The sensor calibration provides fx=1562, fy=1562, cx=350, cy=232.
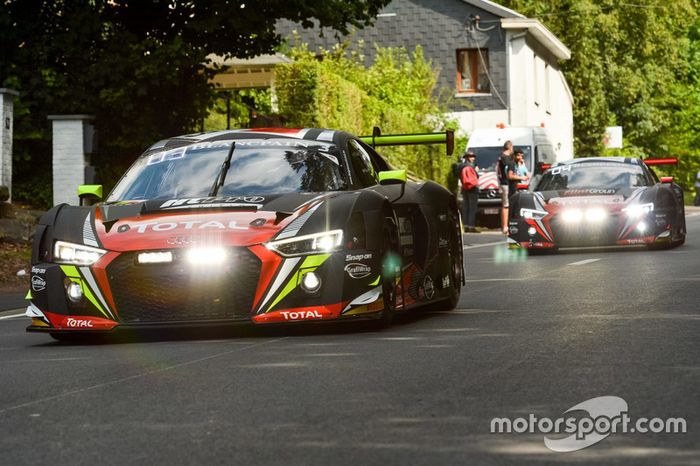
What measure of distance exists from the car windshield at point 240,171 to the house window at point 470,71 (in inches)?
1647

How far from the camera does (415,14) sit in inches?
2078

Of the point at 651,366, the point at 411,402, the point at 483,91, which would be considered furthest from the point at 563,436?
the point at 483,91

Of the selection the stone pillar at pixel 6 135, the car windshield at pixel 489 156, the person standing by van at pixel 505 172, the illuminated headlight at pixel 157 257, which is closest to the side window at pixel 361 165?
the illuminated headlight at pixel 157 257

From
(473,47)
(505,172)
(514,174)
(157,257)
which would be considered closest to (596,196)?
(514,174)

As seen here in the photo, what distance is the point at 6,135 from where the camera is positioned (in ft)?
79.1

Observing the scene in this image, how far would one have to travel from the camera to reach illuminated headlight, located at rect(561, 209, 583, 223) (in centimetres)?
2059

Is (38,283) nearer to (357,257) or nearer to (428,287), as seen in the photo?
(357,257)

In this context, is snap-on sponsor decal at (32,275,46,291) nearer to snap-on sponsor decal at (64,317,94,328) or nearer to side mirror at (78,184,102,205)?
snap-on sponsor decal at (64,317,94,328)

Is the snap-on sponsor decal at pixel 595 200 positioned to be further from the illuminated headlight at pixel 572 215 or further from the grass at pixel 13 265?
the grass at pixel 13 265

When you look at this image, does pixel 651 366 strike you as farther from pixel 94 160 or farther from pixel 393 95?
pixel 393 95

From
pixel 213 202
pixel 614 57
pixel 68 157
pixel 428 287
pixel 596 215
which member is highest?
pixel 614 57

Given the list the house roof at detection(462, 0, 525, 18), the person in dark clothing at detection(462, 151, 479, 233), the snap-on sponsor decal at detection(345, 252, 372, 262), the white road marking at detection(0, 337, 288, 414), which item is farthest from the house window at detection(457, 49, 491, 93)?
the white road marking at detection(0, 337, 288, 414)

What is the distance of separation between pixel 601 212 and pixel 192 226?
11.8 meters

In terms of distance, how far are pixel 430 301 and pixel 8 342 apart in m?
2.97
